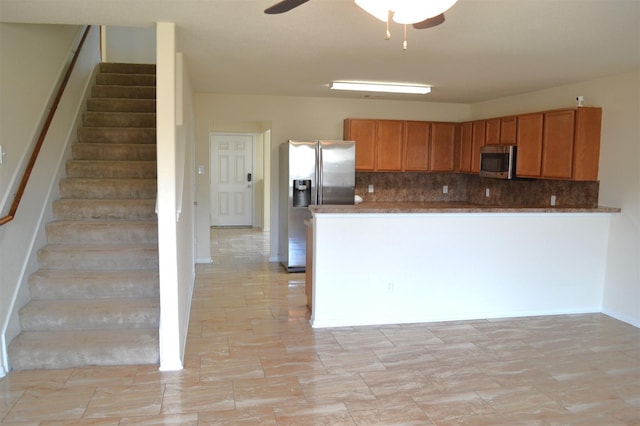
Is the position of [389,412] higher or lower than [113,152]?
lower

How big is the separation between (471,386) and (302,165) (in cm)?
363

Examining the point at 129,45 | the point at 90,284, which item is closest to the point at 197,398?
the point at 90,284

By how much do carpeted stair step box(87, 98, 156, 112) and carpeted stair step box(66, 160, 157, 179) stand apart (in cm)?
94

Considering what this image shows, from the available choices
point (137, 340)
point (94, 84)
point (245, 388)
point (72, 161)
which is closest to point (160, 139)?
point (137, 340)

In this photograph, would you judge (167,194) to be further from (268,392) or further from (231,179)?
(231,179)

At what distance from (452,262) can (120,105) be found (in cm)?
400

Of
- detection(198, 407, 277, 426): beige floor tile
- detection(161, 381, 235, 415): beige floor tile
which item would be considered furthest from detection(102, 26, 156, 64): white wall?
detection(198, 407, 277, 426): beige floor tile

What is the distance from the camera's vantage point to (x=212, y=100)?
6.39 meters

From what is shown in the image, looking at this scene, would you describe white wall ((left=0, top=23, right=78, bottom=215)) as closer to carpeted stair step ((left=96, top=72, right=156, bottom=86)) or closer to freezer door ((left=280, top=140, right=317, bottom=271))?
carpeted stair step ((left=96, top=72, right=156, bottom=86))

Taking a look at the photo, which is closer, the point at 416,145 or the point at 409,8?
the point at 409,8

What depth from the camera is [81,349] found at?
3314 mm

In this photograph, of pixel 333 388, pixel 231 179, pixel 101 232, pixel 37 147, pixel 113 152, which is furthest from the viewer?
pixel 231 179

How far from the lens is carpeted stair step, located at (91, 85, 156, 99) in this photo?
5.62 meters

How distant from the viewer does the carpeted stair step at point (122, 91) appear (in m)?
5.62
